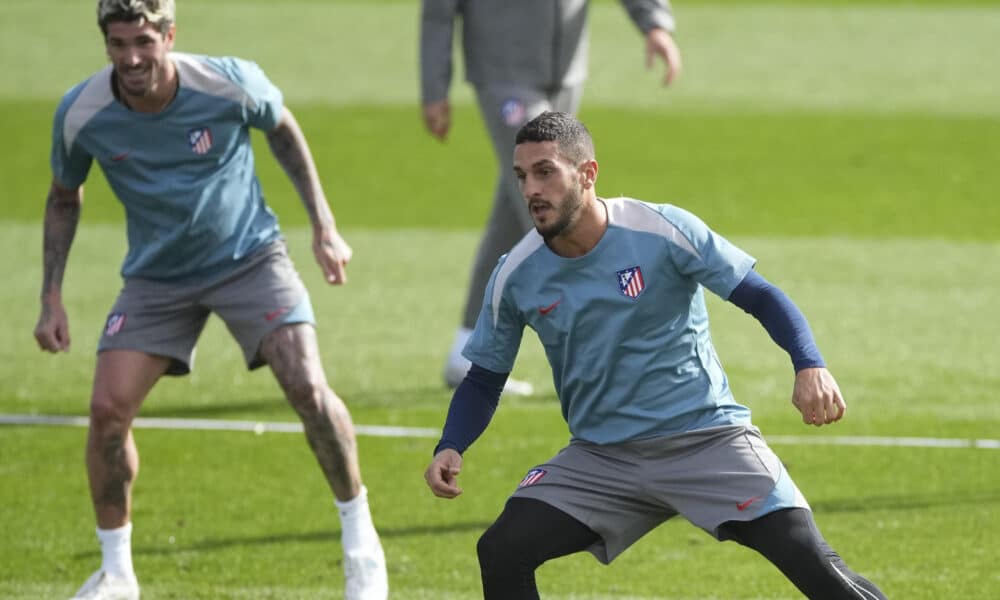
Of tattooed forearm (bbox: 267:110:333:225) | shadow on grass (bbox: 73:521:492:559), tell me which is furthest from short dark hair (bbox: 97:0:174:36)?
shadow on grass (bbox: 73:521:492:559)

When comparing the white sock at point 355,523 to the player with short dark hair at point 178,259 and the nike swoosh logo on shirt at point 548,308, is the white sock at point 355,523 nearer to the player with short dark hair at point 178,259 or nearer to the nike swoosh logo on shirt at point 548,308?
the player with short dark hair at point 178,259

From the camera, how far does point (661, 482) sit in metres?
4.95

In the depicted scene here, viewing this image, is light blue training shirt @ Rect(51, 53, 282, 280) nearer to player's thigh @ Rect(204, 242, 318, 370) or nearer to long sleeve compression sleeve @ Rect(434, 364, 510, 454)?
player's thigh @ Rect(204, 242, 318, 370)

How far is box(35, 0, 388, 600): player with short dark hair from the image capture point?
617 cm

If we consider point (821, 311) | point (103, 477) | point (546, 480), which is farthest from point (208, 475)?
point (821, 311)

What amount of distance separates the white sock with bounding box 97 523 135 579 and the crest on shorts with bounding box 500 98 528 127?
11.4 feet

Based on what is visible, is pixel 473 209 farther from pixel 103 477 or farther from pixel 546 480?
pixel 546 480

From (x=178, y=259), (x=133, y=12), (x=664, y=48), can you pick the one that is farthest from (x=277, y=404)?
(x=133, y=12)

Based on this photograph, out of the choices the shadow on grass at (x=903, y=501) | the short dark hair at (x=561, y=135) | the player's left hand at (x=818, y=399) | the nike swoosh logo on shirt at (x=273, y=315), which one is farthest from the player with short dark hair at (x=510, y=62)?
the player's left hand at (x=818, y=399)

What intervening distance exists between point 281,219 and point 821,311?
5.83 meters

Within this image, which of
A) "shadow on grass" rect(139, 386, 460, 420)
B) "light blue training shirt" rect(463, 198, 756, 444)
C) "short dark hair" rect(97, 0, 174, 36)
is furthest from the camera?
"shadow on grass" rect(139, 386, 460, 420)

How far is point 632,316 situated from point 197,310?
82.9 inches

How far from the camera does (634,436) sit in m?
4.98

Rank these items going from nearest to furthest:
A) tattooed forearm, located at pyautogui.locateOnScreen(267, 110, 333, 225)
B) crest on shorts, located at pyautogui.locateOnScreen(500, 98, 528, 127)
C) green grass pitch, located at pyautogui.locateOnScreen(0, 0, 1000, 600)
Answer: tattooed forearm, located at pyautogui.locateOnScreen(267, 110, 333, 225) < green grass pitch, located at pyautogui.locateOnScreen(0, 0, 1000, 600) < crest on shorts, located at pyautogui.locateOnScreen(500, 98, 528, 127)
